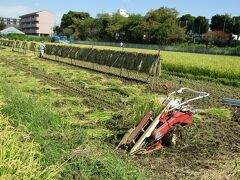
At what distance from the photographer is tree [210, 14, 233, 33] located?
77.9 m

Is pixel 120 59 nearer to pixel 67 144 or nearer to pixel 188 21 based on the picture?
pixel 67 144

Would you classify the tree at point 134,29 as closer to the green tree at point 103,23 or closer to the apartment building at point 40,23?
the green tree at point 103,23

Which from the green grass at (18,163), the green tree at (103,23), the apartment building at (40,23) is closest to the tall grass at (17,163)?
the green grass at (18,163)

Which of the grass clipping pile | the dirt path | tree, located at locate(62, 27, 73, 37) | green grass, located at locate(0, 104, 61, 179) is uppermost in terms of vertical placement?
tree, located at locate(62, 27, 73, 37)

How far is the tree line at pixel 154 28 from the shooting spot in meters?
66.2

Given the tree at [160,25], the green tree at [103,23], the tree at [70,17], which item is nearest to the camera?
the tree at [160,25]

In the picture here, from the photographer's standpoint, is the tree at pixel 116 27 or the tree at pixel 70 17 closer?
the tree at pixel 116 27

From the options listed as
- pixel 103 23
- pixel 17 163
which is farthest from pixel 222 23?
pixel 17 163

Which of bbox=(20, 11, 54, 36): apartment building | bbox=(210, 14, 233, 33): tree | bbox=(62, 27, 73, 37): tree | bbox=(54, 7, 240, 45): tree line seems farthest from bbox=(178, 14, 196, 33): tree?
bbox=(20, 11, 54, 36): apartment building

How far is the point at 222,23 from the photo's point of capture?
270 feet

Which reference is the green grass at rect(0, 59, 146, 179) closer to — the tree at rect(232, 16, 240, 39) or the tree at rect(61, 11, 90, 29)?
the tree at rect(232, 16, 240, 39)

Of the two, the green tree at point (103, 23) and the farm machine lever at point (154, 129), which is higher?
the green tree at point (103, 23)

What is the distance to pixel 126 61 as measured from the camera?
15.6m

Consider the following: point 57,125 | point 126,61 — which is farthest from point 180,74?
point 57,125
